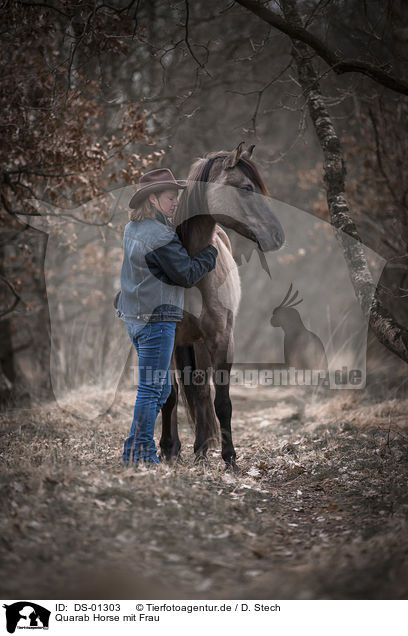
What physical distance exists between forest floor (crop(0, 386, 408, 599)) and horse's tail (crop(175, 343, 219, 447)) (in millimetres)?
357

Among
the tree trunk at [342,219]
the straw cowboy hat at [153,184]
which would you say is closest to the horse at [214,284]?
the straw cowboy hat at [153,184]

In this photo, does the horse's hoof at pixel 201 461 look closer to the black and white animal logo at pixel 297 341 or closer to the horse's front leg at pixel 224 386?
the horse's front leg at pixel 224 386

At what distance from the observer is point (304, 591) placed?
2395 mm

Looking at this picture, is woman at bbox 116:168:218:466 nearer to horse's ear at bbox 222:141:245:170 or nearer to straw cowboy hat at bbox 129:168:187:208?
straw cowboy hat at bbox 129:168:187:208

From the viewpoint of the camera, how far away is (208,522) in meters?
3.26

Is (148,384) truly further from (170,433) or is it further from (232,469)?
(232,469)

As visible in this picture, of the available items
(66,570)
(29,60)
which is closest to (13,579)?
(66,570)

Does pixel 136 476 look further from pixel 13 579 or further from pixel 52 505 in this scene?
pixel 13 579

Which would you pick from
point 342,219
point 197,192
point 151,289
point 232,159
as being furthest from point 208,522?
point 342,219

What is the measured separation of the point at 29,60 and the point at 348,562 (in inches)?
264

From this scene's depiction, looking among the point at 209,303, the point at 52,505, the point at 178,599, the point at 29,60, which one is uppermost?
the point at 29,60
